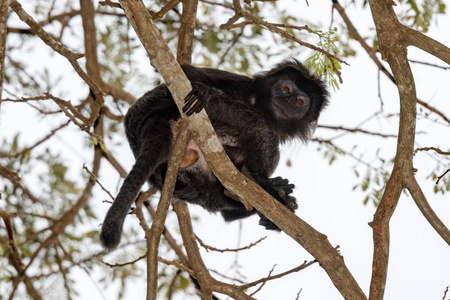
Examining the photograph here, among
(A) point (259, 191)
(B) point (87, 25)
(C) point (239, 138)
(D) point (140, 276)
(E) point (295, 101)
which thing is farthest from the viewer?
(D) point (140, 276)

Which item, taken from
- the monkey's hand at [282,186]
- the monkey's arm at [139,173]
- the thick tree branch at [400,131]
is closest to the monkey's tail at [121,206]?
the monkey's arm at [139,173]

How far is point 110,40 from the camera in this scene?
261 inches

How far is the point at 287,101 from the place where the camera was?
15.7ft

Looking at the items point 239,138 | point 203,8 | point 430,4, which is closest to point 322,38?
point 239,138

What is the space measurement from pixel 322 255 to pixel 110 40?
424 centimetres

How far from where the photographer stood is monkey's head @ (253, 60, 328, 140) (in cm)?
477

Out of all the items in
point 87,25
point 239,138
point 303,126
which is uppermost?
point 87,25

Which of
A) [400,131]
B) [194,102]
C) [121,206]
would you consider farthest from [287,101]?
[121,206]

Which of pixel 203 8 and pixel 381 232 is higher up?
pixel 203 8

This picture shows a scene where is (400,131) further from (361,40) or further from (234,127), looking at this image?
(361,40)

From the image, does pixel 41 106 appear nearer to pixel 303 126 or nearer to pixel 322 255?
pixel 303 126

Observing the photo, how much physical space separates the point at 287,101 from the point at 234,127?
63cm

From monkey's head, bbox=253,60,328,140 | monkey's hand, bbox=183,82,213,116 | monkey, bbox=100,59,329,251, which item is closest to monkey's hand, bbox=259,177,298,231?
monkey, bbox=100,59,329,251

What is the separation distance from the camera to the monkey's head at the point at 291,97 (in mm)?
4766
